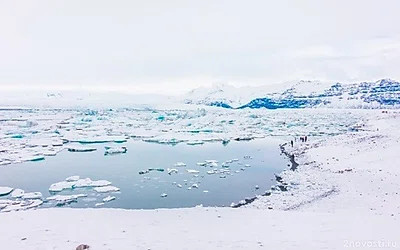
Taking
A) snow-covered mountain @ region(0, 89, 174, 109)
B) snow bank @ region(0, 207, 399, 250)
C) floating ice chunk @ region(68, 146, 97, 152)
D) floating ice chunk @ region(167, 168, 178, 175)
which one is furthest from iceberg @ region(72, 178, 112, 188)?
snow-covered mountain @ region(0, 89, 174, 109)

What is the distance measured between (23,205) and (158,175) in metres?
8.11

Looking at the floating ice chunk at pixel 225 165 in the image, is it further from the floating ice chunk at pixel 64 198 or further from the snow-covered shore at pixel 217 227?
the floating ice chunk at pixel 64 198

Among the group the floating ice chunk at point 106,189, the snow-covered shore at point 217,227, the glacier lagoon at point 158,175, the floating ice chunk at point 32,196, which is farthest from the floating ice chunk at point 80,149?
the snow-covered shore at point 217,227

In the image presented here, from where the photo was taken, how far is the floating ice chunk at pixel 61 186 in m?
17.0

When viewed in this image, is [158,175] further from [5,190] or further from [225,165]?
[5,190]

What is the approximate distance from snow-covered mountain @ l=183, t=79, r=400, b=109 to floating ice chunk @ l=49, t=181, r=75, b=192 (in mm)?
106685

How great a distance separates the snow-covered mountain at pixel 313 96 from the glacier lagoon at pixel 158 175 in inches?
3698

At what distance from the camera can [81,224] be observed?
28.4 feet

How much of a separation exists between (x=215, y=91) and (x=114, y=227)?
180510 millimetres

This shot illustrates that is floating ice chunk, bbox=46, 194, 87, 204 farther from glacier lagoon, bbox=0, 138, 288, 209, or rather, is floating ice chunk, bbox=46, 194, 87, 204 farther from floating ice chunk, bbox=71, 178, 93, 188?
floating ice chunk, bbox=71, 178, 93, 188

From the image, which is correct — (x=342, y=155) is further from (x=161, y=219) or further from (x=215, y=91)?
(x=215, y=91)

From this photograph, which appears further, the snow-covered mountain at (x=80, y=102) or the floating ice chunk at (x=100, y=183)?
the snow-covered mountain at (x=80, y=102)

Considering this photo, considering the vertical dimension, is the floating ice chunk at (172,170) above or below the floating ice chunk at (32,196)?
below

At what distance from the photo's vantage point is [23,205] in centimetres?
1401
